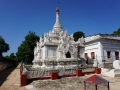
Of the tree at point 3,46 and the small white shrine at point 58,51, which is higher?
the tree at point 3,46

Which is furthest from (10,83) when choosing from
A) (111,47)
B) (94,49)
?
(111,47)

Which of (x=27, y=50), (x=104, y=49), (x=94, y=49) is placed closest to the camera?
(x=104, y=49)

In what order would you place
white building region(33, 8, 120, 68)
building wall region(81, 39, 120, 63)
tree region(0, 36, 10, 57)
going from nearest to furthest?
white building region(33, 8, 120, 68), building wall region(81, 39, 120, 63), tree region(0, 36, 10, 57)

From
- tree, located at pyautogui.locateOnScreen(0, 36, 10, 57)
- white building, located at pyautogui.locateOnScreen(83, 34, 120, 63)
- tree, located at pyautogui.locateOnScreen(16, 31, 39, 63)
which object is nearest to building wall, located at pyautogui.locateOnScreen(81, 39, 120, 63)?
white building, located at pyautogui.locateOnScreen(83, 34, 120, 63)

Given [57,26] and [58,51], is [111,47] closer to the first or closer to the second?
[57,26]

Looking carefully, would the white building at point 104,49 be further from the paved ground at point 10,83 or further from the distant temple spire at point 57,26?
the paved ground at point 10,83

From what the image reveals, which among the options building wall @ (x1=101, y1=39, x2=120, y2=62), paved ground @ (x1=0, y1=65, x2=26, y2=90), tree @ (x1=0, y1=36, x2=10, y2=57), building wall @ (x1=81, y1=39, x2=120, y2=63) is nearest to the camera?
paved ground @ (x1=0, y1=65, x2=26, y2=90)

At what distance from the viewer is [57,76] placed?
1352cm

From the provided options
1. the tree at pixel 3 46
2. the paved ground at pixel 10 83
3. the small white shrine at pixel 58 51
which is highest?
the tree at pixel 3 46

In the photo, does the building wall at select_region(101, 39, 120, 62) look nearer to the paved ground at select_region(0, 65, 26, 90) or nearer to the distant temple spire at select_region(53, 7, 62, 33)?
the distant temple spire at select_region(53, 7, 62, 33)

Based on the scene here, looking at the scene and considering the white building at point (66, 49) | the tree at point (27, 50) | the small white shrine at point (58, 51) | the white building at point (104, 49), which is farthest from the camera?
the tree at point (27, 50)

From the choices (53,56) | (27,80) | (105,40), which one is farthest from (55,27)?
(27,80)

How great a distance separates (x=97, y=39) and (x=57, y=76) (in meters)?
13.3

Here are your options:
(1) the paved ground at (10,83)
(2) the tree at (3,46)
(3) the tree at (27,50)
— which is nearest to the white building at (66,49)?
(1) the paved ground at (10,83)
